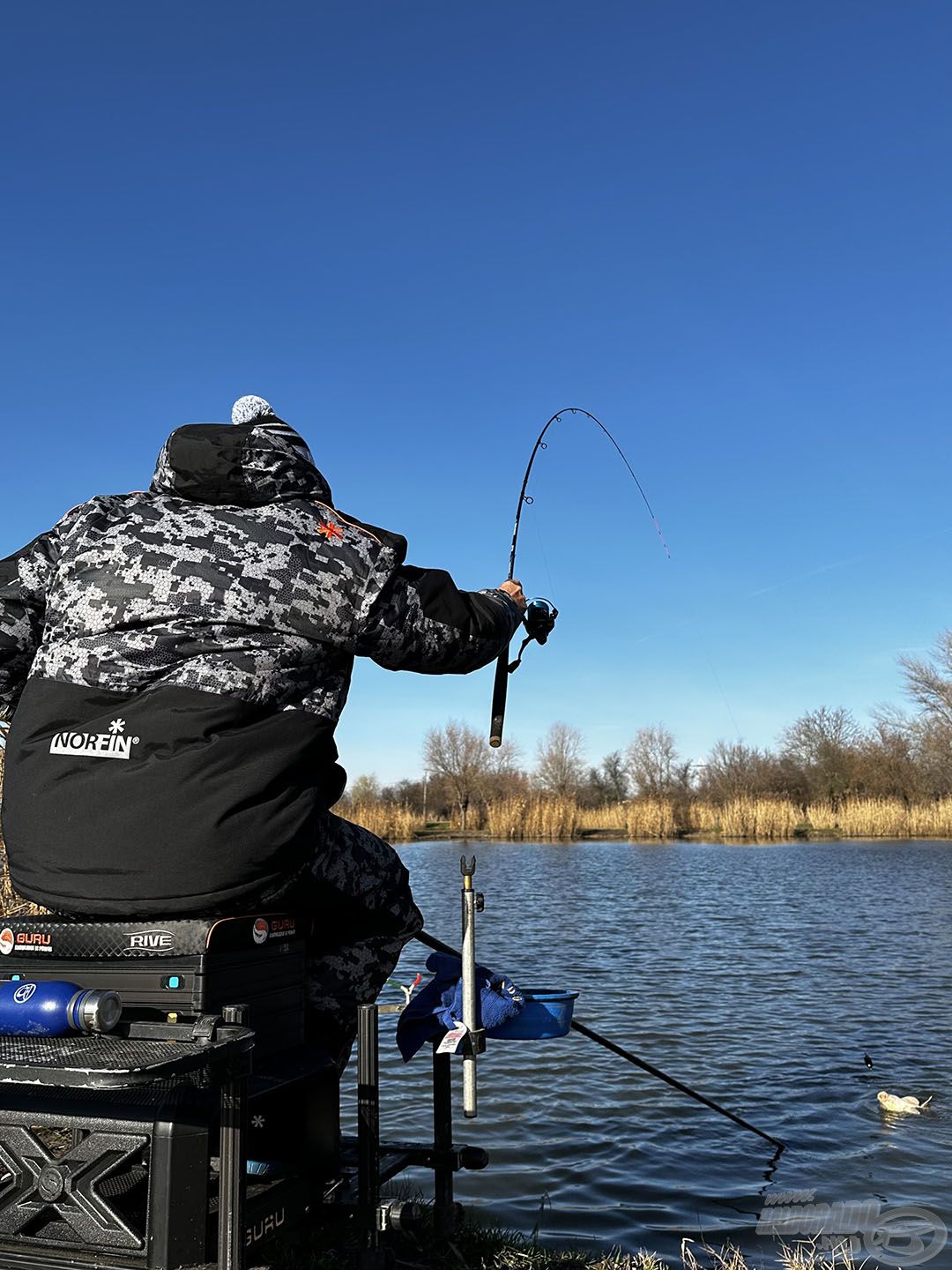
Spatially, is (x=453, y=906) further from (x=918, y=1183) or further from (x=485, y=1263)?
(x=485, y=1263)

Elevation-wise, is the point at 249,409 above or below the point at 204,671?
above

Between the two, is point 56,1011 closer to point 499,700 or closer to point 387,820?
point 499,700

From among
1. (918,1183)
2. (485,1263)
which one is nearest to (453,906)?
(918,1183)

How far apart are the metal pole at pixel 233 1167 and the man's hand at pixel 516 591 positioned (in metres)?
1.47

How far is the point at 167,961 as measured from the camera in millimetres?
2338

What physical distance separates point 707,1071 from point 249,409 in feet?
20.2

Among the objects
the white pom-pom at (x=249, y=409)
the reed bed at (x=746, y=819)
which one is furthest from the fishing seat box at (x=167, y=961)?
the reed bed at (x=746, y=819)

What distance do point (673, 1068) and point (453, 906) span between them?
10271 millimetres

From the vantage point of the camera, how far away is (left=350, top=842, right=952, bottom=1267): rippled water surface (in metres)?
5.29

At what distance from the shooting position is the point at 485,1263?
11.0 ft

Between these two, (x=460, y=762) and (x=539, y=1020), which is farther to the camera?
(x=460, y=762)
